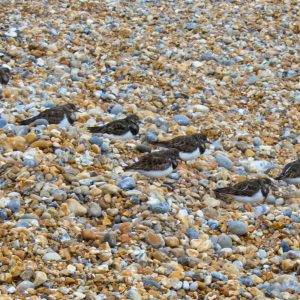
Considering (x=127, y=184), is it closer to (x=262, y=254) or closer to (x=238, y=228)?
(x=238, y=228)

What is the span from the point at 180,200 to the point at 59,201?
1.43 meters

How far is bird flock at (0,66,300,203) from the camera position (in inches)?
284

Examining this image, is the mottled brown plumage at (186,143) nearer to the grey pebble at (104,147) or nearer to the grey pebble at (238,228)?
the grey pebble at (104,147)

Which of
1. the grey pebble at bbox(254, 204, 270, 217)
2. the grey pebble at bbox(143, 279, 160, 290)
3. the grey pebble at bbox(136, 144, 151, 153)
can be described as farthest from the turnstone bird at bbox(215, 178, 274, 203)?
the grey pebble at bbox(143, 279, 160, 290)

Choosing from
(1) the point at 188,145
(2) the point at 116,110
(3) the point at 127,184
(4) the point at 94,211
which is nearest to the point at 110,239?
(4) the point at 94,211

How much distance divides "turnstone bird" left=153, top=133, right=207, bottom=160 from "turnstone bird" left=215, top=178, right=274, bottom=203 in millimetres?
831

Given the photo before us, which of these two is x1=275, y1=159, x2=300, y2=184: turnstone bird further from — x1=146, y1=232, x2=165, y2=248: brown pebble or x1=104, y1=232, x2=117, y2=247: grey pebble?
x1=104, y1=232, x2=117, y2=247: grey pebble

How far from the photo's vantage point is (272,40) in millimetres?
13820

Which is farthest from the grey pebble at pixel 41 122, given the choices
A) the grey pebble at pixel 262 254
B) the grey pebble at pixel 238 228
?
the grey pebble at pixel 262 254

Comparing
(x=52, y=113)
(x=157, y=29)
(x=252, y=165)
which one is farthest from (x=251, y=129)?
(x=157, y=29)

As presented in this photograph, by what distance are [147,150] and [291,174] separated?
192 cm

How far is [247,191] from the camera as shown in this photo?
23.7 ft

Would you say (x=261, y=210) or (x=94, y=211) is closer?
(x=94, y=211)

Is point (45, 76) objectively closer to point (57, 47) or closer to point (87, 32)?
point (57, 47)
